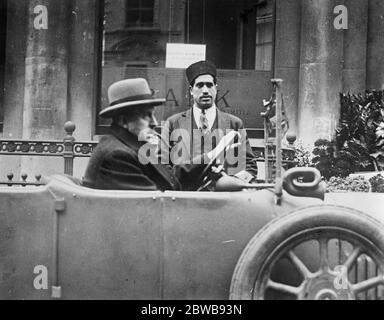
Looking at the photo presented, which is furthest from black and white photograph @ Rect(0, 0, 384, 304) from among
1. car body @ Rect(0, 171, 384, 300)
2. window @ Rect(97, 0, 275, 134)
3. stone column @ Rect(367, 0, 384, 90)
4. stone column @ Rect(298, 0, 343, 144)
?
window @ Rect(97, 0, 275, 134)

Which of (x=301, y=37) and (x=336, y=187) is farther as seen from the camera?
(x=301, y=37)

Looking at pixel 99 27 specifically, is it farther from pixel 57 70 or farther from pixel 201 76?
pixel 201 76

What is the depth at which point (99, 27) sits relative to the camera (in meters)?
11.3

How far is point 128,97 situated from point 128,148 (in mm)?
330

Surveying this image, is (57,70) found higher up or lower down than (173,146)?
higher up

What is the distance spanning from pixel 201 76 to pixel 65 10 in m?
6.15

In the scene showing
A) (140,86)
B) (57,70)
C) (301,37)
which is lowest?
(140,86)

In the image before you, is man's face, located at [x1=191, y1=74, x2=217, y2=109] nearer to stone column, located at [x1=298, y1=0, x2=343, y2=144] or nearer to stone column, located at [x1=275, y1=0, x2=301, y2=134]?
stone column, located at [x1=298, y1=0, x2=343, y2=144]

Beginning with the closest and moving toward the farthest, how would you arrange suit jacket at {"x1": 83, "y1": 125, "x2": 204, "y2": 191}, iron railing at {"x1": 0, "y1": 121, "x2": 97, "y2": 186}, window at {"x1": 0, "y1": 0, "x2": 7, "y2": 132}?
suit jacket at {"x1": 83, "y1": 125, "x2": 204, "y2": 191}
iron railing at {"x1": 0, "y1": 121, "x2": 97, "y2": 186}
window at {"x1": 0, "y1": 0, "x2": 7, "y2": 132}

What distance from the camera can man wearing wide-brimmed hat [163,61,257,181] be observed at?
17.0 feet

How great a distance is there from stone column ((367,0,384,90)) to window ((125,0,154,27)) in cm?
377

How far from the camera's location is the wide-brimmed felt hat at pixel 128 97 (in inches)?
151

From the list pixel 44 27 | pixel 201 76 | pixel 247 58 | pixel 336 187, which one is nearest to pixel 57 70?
pixel 44 27

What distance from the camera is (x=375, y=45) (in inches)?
432
